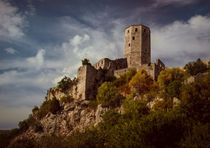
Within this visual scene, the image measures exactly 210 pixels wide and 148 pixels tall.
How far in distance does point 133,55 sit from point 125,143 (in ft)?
95.8

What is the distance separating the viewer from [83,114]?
35.1 metres

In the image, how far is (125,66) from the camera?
44.2m

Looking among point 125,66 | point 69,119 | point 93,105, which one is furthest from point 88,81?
point 125,66

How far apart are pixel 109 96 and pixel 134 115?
8983 mm

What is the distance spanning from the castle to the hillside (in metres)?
1.40

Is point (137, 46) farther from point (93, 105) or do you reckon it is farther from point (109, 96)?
point (93, 105)

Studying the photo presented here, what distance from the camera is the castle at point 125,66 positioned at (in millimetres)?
37156

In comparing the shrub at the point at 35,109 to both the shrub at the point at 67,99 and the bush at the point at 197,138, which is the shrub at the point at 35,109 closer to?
the shrub at the point at 67,99

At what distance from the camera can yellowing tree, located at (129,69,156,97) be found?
104 feet

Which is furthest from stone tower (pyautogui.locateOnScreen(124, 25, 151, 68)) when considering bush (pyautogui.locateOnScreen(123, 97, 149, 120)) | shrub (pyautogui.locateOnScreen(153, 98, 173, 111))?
shrub (pyautogui.locateOnScreen(153, 98, 173, 111))

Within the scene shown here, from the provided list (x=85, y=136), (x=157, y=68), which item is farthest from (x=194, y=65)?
(x=85, y=136)

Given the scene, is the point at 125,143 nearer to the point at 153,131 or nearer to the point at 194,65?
the point at 153,131

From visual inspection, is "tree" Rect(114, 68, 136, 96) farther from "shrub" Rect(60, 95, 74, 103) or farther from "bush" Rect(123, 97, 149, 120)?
"shrub" Rect(60, 95, 74, 103)

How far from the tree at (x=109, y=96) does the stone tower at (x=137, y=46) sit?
11760mm
